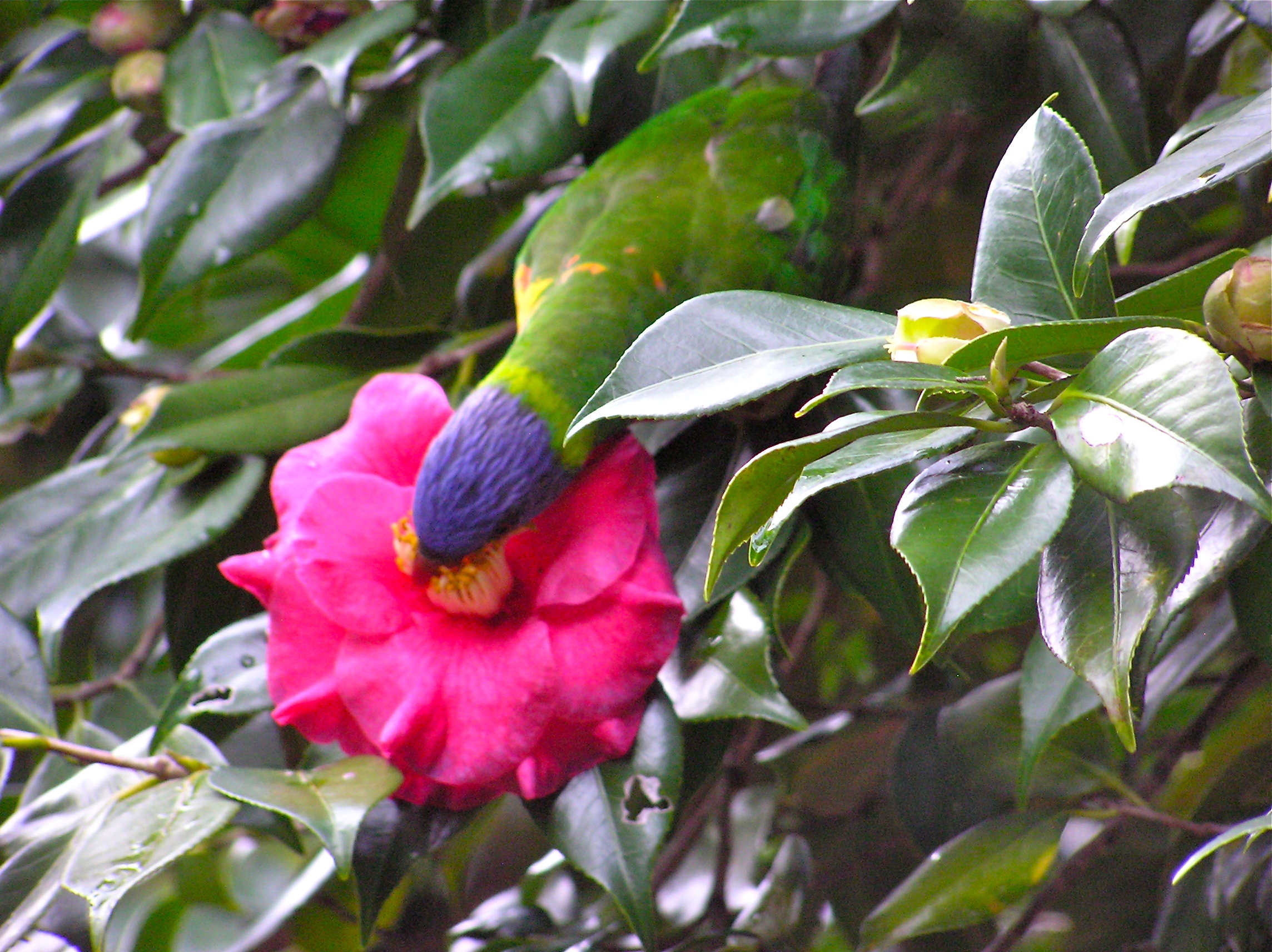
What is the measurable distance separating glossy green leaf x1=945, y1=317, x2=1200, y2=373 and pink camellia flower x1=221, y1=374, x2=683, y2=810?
24 centimetres

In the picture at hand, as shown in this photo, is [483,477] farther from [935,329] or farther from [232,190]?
[232,190]

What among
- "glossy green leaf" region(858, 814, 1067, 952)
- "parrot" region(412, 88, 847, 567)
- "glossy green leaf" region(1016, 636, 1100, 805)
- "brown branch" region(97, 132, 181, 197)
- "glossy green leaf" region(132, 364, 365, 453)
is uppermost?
"brown branch" region(97, 132, 181, 197)

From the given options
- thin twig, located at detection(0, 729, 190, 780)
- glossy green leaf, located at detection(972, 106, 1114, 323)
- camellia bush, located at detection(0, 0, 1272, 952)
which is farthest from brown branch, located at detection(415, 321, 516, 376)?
glossy green leaf, located at detection(972, 106, 1114, 323)

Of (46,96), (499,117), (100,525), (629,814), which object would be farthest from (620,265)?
(46,96)

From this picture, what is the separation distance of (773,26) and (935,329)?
309mm

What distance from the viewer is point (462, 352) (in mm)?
849

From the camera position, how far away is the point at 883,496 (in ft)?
1.99

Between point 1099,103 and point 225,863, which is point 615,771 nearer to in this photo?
point 1099,103

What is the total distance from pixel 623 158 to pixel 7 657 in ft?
1.83

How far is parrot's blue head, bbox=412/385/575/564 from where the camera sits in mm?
592

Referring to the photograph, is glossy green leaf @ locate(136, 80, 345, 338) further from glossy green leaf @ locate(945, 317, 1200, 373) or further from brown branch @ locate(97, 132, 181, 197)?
glossy green leaf @ locate(945, 317, 1200, 373)

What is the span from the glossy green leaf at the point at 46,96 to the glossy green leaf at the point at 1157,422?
949 millimetres

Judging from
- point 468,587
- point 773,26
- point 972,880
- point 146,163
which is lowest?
point 972,880

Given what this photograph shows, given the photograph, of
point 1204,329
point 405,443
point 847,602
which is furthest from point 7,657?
point 847,602
